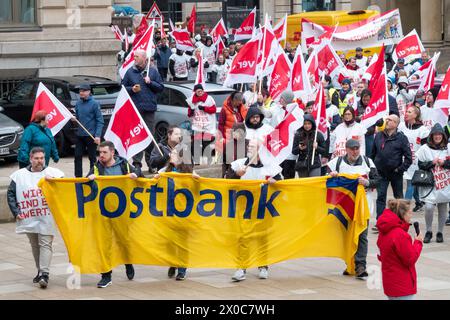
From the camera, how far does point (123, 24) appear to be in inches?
1433

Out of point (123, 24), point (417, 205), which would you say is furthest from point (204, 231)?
point (123, 24)

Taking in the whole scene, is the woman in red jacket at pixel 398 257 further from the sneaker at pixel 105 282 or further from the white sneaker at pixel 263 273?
the sneaker at pixel 105 282

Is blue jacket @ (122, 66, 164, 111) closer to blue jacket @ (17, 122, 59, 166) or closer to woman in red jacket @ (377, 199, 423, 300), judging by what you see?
blue jacket @ (17, 122, 59, 166)

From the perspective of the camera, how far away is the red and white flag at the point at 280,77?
21.1 m

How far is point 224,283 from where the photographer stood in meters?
13.8

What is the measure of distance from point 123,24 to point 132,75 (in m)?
16.4

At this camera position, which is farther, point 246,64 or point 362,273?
point 246,64

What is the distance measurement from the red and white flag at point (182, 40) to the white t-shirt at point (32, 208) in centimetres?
1856

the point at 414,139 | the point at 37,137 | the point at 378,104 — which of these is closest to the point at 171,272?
the point at 37,137

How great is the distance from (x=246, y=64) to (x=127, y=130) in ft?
20.9

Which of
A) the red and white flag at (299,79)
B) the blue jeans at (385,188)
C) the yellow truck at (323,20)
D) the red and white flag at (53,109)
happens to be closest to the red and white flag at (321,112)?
the blue jeans at (385,188)

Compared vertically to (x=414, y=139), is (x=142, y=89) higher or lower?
higher

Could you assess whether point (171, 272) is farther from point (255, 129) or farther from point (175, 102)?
point (175, 102)

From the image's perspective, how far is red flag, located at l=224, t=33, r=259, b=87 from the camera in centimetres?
2139
